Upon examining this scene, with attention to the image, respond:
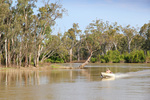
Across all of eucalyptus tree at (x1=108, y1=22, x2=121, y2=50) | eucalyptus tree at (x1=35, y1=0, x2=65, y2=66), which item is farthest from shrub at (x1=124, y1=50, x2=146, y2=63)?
eucalyptus tree at (x1=35, y1=0, x2=65, y2=66)

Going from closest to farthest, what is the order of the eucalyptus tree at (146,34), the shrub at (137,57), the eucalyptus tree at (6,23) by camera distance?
the eucalyptus tree at (6,23), the shrub at (137,57), the eucalyptus tree at (146,34)

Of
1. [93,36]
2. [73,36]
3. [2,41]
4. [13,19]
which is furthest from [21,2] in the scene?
[73,36]

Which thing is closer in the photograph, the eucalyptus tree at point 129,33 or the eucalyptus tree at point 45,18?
the eucalyptus tree at point 45,18

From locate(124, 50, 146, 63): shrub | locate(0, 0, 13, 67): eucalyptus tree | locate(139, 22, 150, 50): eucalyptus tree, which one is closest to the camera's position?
locate(0, 0, 13, 67): eucalyptus tree

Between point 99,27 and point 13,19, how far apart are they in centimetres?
5827

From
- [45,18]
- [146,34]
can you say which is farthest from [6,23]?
[146,34]

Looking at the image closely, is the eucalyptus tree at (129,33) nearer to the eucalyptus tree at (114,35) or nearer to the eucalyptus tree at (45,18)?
the eucalyptus tree at (114,35)

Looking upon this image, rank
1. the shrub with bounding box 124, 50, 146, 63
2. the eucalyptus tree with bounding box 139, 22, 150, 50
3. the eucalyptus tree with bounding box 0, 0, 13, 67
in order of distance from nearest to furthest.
Result: 1. the eucalyptus tree with bounding box 0, 0, 13, 67
2. the shrub with bounding box 124, 50, 146, 63
3. the eucalyptus tree with bounding box 139, 22, 150, 50

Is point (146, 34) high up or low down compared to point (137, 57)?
up

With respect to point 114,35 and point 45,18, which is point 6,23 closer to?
point 45,18

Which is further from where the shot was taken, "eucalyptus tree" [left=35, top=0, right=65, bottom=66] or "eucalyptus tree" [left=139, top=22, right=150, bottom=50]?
"eucalyptus tree" [left=139, top=22, right=150, bottom=50]

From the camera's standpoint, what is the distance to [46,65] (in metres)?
57.1

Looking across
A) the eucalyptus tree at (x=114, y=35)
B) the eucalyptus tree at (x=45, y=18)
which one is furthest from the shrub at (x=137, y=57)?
the eucalyptus tree at (x=45, y=18)

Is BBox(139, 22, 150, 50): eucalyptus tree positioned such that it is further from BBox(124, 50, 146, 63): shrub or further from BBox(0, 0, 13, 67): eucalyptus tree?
BBox(0, 0, 13, 67): eucalyptus tree
